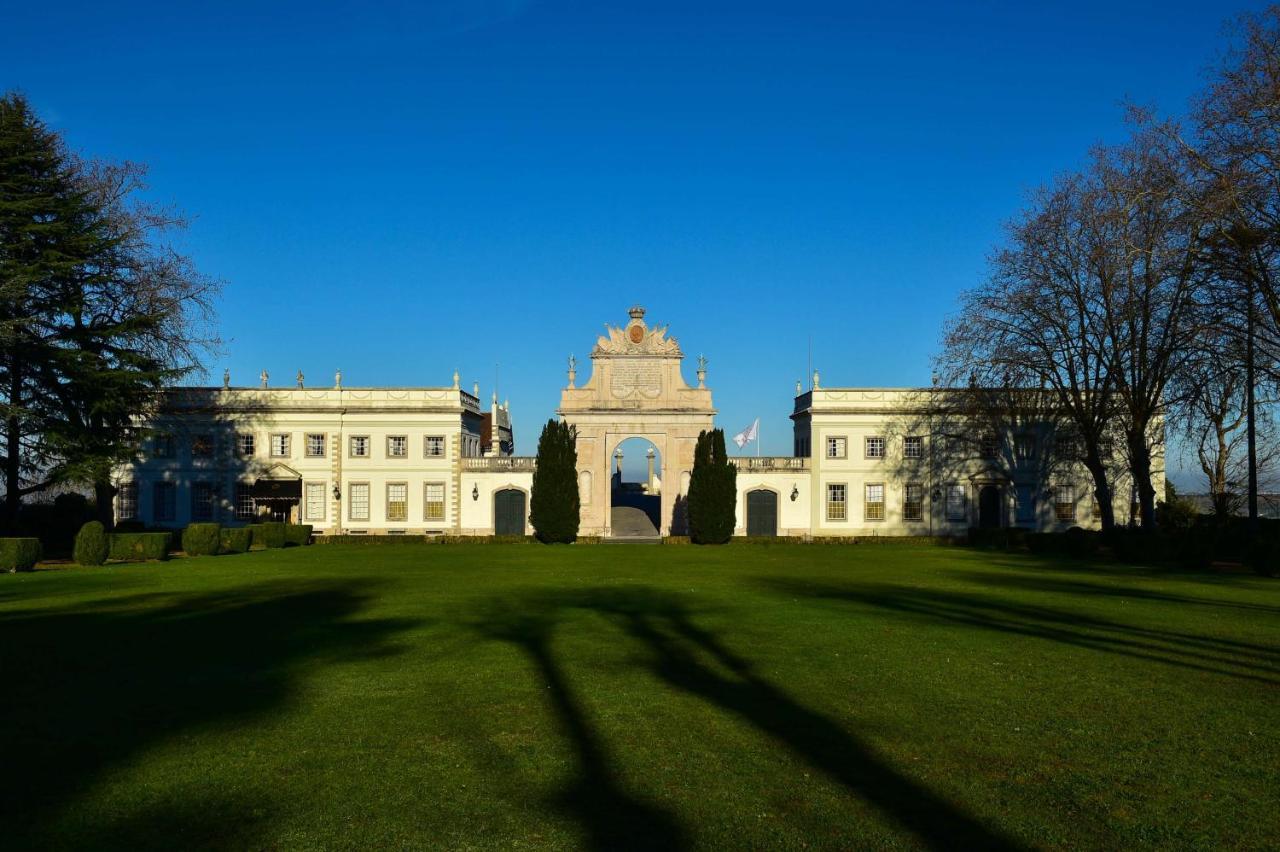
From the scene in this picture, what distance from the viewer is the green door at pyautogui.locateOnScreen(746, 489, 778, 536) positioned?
5372 cm

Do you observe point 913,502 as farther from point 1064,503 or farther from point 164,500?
point 164,500

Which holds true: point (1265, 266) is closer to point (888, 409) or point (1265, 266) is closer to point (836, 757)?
point (836, 757)

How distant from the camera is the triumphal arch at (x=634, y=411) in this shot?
53094 millimetres

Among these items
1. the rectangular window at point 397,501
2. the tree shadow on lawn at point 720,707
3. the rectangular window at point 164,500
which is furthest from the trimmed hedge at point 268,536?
the tree shadow on lawn at point 720,707

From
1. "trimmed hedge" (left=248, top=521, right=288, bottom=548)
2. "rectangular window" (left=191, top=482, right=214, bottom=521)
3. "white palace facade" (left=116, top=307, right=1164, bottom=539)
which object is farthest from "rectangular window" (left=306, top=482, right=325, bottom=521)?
"trimmed hedge" (left=248, top=521, right=288, bottom=548)

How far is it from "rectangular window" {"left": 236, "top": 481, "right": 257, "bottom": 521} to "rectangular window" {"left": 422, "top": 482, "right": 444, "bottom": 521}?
29.9 ft

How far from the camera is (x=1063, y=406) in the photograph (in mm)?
43969

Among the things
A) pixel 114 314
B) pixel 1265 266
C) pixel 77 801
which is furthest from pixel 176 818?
pixel 114 314

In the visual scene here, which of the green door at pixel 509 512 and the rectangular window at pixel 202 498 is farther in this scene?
the green door at pixel 509 512

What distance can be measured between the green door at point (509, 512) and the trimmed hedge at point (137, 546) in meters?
20.5

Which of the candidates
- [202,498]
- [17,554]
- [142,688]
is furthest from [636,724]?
[202,498]

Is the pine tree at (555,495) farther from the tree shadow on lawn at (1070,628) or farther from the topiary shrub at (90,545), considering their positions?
the tree shadow on lawn at (1070,628)

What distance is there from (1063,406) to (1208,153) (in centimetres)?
1991

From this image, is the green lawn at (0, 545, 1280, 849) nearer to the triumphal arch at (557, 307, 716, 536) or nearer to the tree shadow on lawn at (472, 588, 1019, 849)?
the tree shadow on lawn at (472, 588, 1019, 849)
